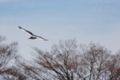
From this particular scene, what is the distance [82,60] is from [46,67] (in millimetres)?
3880

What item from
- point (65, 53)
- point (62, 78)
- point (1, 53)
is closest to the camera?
point (62, 78)

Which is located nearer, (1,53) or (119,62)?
(119,62)

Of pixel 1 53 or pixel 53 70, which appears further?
pixel 1 53

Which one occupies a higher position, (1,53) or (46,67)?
(46,67)

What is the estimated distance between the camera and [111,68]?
26688 mm

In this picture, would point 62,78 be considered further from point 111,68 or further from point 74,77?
point 111,68

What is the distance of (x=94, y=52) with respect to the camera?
91.7ft

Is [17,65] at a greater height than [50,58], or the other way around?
[50,58]

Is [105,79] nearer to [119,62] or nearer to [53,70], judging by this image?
[119,62]

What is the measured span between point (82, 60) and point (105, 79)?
2976 mm

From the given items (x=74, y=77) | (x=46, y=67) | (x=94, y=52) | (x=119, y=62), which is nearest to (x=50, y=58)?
(x=46, y=67)

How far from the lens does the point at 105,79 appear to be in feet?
85.0

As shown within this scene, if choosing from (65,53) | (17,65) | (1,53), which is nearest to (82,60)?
(65,53)

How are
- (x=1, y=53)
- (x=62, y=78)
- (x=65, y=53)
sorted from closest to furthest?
(x=62, y=78) → (x=65, y=53) → (x=1, y=53)
